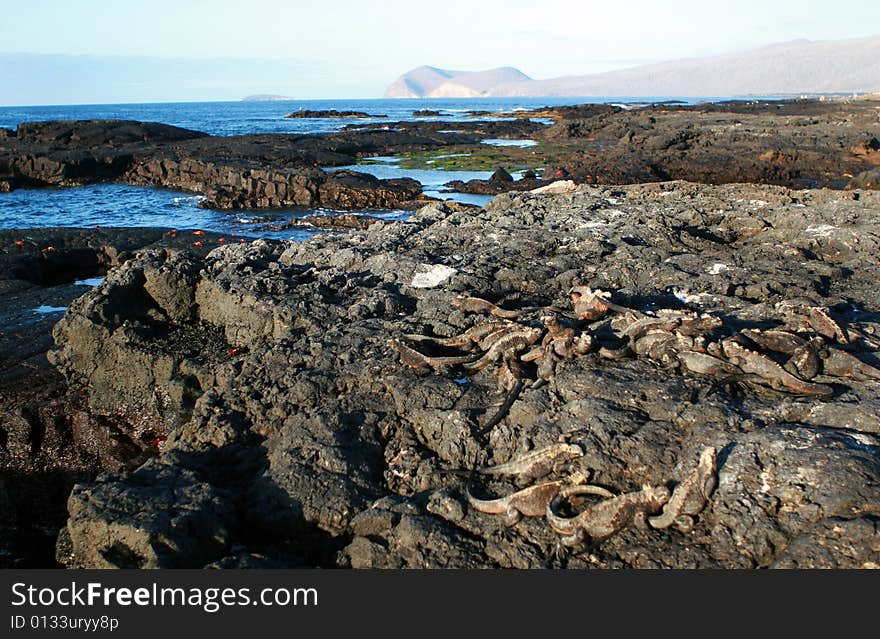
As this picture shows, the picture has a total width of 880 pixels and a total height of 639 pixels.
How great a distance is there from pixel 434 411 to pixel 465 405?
293 mm

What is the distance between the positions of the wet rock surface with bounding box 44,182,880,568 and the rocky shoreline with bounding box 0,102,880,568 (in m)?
0.02

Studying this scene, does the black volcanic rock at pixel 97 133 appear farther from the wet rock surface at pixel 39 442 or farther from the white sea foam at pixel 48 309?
the wet rock surface at pixel 39 442

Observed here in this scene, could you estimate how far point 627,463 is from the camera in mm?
5203

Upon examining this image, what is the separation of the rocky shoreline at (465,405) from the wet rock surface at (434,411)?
0.08ft

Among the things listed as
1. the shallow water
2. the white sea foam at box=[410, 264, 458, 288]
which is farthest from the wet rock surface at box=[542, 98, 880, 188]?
the white sea foam at box=[410, 264, 458, 288]

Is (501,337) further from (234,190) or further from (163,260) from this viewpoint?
(234,190)

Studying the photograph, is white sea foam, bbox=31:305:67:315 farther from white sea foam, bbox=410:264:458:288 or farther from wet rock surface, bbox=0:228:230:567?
white sea foam, bbox=410:264:458:288

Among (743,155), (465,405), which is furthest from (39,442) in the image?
(743,155)

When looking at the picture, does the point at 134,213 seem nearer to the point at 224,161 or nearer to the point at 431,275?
the point at 224,161

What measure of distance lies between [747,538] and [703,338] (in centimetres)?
223

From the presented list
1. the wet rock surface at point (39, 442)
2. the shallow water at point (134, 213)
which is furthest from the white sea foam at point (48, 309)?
the shallow water at point (134, 213)

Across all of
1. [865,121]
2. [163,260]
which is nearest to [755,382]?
[163,260]

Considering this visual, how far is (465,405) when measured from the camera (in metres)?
6.14

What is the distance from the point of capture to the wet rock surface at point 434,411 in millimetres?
4730
